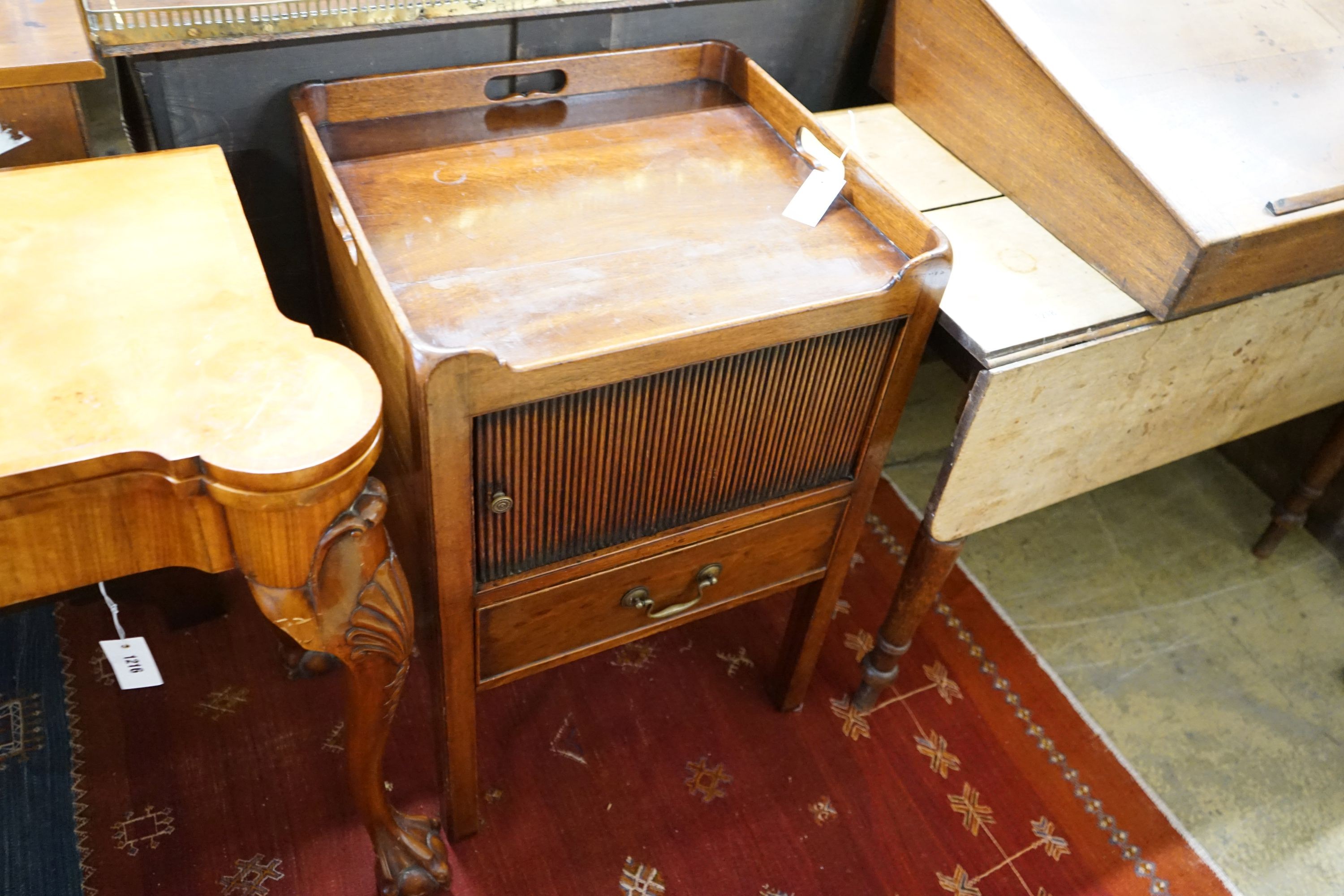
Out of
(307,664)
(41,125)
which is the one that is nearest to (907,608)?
(307,664)

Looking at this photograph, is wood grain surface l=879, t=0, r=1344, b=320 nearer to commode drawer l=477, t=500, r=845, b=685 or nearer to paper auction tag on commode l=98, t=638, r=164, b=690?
commode drawer l=477, t=500, r=845, b=685

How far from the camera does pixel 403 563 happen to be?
1.21 metres

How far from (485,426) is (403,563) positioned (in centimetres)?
38

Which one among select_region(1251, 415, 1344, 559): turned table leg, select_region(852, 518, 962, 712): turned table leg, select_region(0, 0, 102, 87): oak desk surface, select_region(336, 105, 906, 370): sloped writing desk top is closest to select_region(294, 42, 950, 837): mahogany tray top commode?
select_region(336, 105, 906, 370): sloped writing desk top

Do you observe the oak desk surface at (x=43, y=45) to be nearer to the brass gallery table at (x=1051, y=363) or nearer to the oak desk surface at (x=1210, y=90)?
the brass gallery table at (x=1051, y=363)

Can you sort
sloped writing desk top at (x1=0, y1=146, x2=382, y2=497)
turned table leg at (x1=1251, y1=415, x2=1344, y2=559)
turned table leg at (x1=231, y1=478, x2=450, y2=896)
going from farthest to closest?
turned table leg at (x1=1251, y1=415, x2=1344, y2=559) < turned table leg at (x1=231, y1=478, x2=450, y2=896) < sloped writing desk top at (x1=0, y1=146, x2=382, y2=497)

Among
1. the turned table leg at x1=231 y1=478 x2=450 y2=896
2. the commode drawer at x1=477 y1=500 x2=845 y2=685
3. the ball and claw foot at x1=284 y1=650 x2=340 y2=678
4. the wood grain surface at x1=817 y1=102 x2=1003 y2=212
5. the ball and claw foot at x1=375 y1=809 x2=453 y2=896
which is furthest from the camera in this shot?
the ball and claw foot at x1=284 y1=650 x2=340 y2=678

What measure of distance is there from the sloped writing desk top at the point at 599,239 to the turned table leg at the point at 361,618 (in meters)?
0.17

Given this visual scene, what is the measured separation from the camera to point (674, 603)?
1.23 meters

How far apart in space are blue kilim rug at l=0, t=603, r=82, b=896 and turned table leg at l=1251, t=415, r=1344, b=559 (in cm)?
199

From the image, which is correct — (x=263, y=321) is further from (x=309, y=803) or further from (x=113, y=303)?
(x=309, y=803)

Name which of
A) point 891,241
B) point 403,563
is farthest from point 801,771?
point 891,241

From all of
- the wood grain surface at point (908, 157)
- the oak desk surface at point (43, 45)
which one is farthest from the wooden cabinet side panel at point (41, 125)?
the wood grain surface at point (908, 157)

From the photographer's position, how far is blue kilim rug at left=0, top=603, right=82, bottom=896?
1248mm
